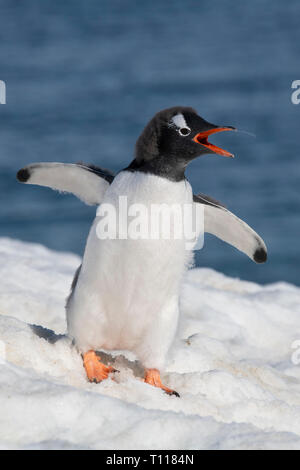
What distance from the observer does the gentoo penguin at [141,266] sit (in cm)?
396

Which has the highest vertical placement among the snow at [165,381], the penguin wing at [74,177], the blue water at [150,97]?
the blue water at [150,97]

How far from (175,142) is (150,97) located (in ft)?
44.9

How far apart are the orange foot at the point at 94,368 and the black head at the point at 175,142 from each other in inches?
36.5

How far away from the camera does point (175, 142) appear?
13.0ft

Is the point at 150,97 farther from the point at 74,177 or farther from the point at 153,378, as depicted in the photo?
the point at 153,378

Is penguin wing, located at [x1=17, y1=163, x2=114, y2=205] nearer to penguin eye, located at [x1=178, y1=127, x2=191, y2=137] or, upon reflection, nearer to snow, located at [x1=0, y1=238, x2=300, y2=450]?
penguin eye, located at [x1=178, y1=127, x2=191, y2=137]

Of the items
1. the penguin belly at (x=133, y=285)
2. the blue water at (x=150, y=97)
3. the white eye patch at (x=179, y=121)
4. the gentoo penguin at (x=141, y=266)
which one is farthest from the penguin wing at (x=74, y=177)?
the blue water at (x=150, y=97)

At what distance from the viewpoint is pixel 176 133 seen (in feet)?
13.0

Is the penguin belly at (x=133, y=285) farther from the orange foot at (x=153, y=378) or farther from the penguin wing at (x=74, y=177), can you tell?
the penguin wing at (x=74, y=177)

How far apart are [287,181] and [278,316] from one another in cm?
845

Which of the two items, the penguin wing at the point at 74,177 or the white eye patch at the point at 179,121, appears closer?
the white eye patch at the point at 179,121

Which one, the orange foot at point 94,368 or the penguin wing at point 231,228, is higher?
the penguin wing at point 231,228

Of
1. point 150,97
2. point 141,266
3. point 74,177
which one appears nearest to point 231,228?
point 141,266

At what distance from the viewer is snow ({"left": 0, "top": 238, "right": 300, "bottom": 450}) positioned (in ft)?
10.2
